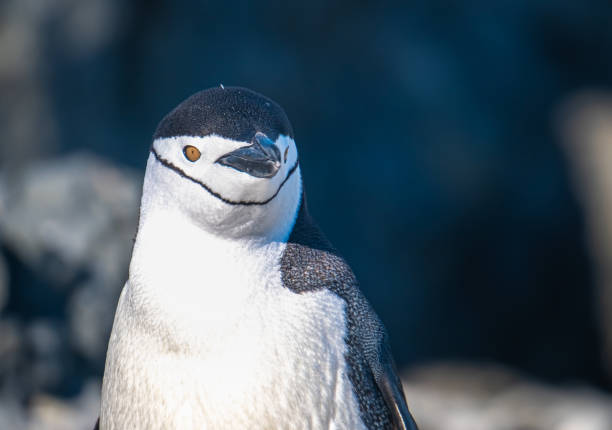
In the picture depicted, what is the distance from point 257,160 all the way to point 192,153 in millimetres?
147

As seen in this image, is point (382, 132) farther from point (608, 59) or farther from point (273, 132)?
point (273, 132)

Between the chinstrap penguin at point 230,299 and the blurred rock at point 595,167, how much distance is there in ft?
16.1

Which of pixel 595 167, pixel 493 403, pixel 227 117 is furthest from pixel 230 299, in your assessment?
pixel 595 167

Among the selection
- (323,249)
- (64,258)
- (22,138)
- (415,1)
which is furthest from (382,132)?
(323,249)

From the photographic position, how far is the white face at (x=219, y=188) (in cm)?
145

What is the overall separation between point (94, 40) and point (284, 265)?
409 centimetres

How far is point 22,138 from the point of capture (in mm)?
5297

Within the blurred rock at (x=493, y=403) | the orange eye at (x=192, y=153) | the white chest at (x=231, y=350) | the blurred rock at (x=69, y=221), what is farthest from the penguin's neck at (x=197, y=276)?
the blurred rock at (x=493, y=403)

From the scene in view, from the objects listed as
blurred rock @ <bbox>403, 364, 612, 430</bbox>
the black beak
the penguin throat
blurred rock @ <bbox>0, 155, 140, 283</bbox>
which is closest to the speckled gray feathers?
the penguin throat

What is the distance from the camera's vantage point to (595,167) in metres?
6.23

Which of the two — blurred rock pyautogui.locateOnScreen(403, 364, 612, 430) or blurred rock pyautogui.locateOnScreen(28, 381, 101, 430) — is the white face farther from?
blurred rock pyautogui.locateOnScreen(403, 364, 612, 430)

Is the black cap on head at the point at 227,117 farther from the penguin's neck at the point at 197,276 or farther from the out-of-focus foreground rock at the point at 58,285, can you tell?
the out-of-focus foreground rock at the point at 58,285

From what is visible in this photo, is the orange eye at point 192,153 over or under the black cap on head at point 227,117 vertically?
under

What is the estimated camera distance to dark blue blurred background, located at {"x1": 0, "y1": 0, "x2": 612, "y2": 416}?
5.32 m
